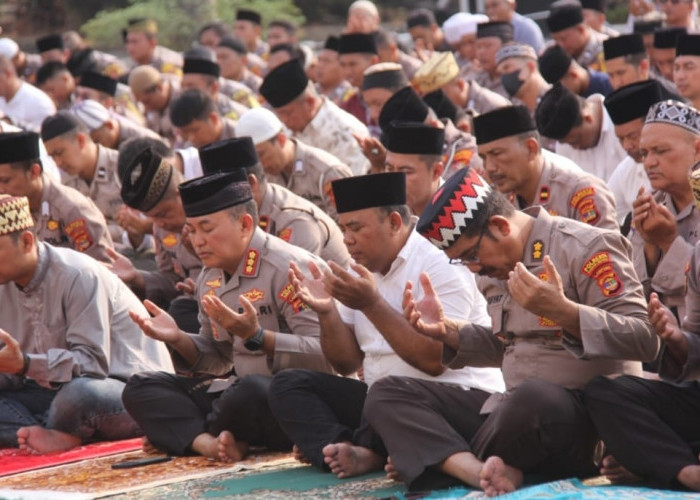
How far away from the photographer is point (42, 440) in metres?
6.76

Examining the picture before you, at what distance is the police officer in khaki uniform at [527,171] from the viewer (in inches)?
275

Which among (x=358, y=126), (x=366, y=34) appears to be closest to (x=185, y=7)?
(x=366, y=34)

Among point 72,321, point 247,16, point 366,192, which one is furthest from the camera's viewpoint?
point 247,16

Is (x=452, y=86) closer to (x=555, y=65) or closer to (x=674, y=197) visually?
(x=555, y=65)

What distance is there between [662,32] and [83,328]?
16.1ft

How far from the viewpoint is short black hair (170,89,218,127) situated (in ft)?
32.7

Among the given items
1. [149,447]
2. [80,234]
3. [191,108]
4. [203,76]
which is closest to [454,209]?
[149,447]

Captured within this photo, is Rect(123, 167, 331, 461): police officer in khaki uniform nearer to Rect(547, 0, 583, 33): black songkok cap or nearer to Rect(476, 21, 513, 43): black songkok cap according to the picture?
Rect(547, 0, 583, 33): black songkok cap

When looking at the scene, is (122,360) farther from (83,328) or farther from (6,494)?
(6,494)

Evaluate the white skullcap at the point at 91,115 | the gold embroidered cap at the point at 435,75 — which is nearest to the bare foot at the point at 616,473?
the gold embroidered cap at the point at 435,75

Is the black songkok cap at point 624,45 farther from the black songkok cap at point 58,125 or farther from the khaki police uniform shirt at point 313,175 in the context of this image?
the black songkok cap at point 58,125

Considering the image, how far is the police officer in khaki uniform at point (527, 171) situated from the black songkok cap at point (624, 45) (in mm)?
2468

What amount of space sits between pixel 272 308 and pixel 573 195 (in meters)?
1.55

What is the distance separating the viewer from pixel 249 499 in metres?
5.54
